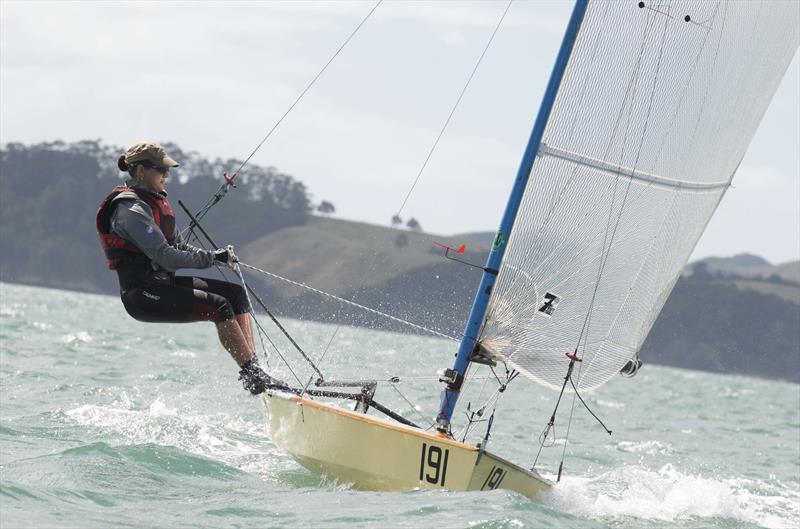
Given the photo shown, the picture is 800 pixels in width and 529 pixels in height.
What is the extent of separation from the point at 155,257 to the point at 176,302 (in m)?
0.33

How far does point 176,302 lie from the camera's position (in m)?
6.96

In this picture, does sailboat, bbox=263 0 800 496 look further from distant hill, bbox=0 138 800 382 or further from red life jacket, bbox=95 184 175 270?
distant hill, bbox=0 138 800 382

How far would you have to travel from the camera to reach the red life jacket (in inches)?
270

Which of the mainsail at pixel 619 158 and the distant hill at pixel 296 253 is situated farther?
the distant hill at pixel 296 253

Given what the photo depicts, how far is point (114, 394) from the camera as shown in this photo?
33.9ft

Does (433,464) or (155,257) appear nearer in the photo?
(433,464)

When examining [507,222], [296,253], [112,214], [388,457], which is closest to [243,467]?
[388,457]

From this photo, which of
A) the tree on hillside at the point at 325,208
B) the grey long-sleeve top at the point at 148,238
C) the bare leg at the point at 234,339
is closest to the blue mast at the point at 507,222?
the bare leg at the point at 234,339

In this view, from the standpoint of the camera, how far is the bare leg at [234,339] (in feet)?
23.4

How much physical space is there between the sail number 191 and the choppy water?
94 millimetres

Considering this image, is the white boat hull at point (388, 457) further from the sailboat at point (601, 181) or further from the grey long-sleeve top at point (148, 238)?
the grey long-sleeve top at point (148, 238)

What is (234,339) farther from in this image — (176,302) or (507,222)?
(507,222)

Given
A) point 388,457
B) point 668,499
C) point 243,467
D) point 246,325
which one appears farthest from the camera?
point 668,499

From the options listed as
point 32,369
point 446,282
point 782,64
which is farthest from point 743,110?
point 446,282
